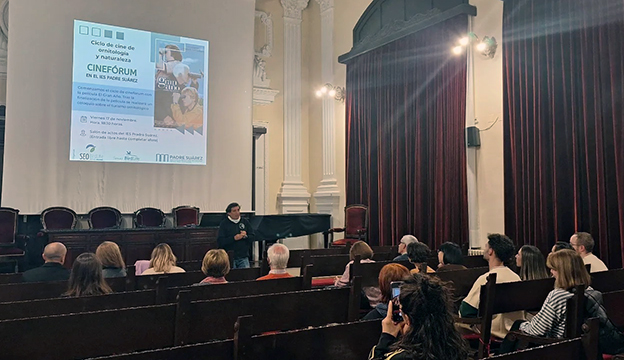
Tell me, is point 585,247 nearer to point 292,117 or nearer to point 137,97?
point 137,97

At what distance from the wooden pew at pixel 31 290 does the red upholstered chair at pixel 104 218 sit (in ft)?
15.1

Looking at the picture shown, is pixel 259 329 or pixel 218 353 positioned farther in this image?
pixel 259 329

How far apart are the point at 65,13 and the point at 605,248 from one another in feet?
25.2

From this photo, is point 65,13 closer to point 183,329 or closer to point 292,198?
point 292,198

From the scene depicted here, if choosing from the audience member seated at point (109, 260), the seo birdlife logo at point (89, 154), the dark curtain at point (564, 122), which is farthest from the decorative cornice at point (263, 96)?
the audience member seated at point (109, 260)

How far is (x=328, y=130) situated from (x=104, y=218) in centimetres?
443

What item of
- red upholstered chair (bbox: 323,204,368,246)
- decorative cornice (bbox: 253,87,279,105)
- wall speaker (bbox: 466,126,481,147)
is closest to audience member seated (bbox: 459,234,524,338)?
wall speaker (bbox: 466,126,481,147)

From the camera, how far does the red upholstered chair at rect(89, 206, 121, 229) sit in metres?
7.33

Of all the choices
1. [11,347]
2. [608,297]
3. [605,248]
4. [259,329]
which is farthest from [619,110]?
[11,347]

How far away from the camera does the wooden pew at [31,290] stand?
273 centimetres

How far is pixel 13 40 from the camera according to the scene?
7043mm

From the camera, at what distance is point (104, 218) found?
292 inches

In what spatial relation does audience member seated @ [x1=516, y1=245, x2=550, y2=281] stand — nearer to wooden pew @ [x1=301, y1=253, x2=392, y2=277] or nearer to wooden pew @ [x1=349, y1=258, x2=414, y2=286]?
wooden pew @ [x1=349, y1=258, x2=414, y2=286]

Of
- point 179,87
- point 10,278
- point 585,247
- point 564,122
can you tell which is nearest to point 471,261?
point 585,247
